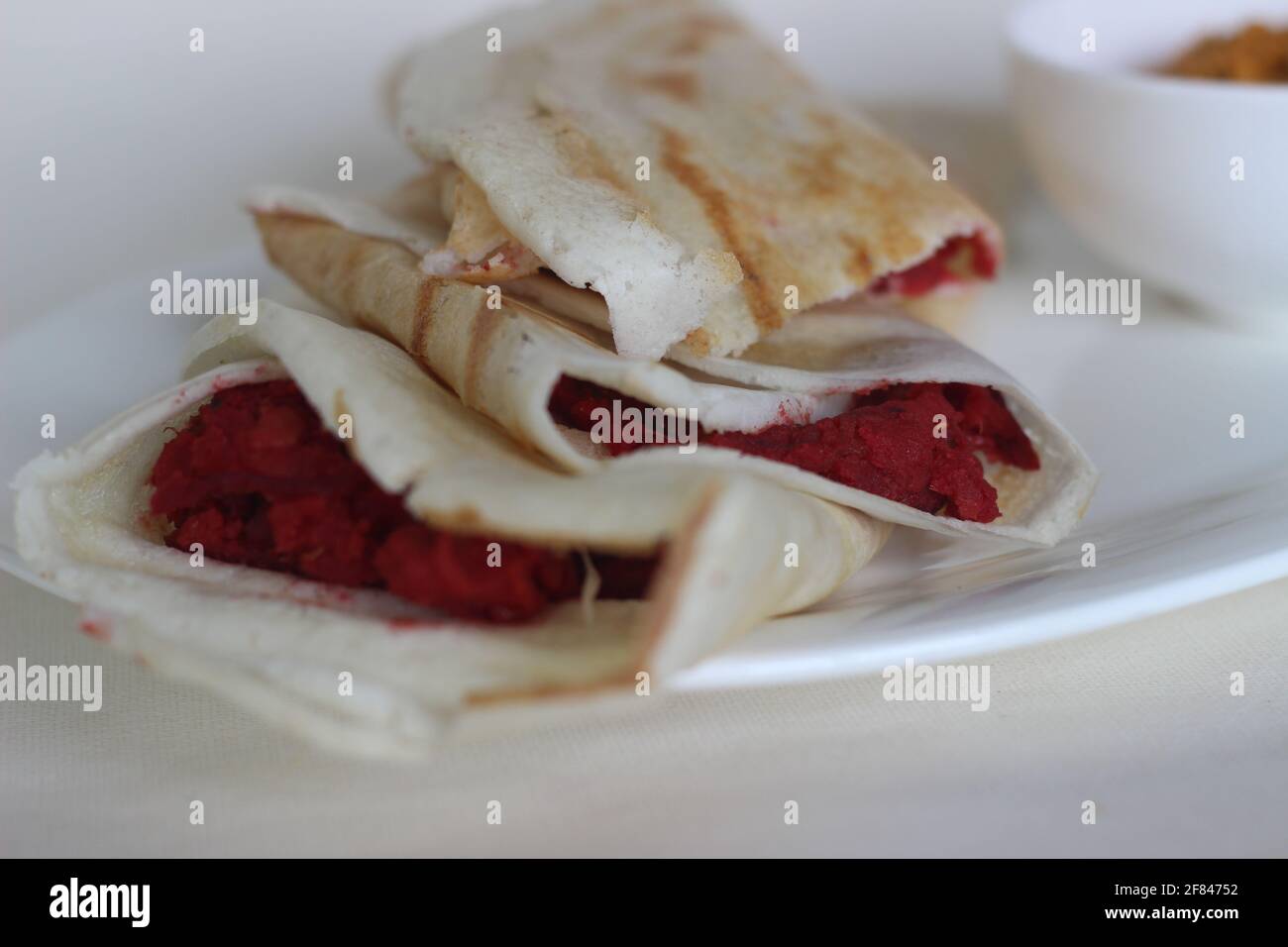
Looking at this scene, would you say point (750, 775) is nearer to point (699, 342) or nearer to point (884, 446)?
point (884, 446)

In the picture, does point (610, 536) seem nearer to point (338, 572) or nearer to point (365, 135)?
point (338, 572)

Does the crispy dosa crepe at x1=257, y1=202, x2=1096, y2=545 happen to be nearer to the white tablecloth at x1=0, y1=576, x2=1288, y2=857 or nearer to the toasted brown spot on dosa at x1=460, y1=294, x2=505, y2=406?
the toasted brown spot on dosa at x1=460, y1=294, x2=505, y2=406

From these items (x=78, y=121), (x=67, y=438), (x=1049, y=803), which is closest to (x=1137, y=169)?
(x=1049, y=803)

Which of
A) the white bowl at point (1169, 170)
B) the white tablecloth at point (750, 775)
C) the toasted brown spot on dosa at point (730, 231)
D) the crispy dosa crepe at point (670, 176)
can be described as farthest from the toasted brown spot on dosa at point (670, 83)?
the white tablecloth at point (750, 775)

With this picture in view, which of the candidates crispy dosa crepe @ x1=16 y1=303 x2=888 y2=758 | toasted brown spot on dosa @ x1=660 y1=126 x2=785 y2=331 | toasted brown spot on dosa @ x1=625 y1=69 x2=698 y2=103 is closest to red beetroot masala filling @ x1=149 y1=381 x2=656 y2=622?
crispy dosa crepe @ x1=16 y1=303 x2=888 y2=758

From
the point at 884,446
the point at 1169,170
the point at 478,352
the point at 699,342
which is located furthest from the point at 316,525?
the point at 1169,170
